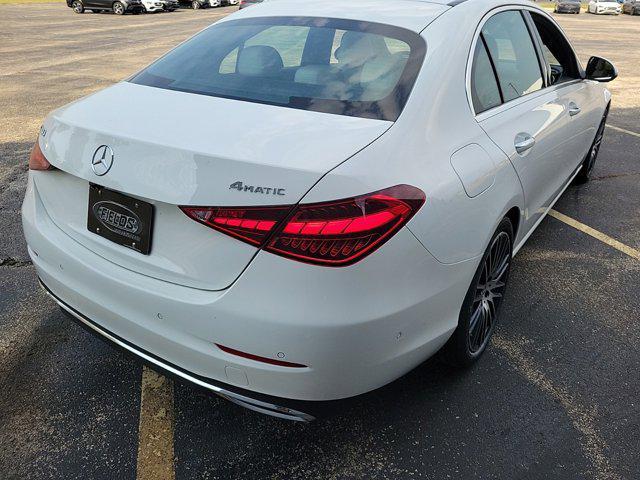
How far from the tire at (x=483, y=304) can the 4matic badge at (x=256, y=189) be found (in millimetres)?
1055

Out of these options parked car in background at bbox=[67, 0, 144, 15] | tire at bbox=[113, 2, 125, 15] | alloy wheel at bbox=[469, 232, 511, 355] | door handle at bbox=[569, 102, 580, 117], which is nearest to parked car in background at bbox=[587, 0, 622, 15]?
parked car in background at bbox=[67, 0, 144, 15]

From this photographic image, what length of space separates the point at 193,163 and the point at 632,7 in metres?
50.1

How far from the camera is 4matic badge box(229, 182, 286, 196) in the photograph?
5.60ft

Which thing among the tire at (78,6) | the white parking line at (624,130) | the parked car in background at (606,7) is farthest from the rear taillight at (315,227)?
the parked car in background at (606,7)

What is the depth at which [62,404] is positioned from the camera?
2.48m

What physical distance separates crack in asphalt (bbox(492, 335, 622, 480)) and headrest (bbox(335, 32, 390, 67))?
1659 mm

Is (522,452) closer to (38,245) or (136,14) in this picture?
(38,245)

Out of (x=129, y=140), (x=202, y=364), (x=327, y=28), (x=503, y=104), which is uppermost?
(x=327, y=28)

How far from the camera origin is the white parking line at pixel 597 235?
415cm

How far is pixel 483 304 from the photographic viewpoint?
274 centimetres

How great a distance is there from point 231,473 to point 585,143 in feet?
12.8

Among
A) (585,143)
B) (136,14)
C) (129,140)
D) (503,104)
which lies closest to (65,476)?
(129,140)

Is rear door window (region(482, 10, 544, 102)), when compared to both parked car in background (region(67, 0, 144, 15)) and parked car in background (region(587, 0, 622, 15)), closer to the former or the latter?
parked car in background (region(67, 0, 144, 15))

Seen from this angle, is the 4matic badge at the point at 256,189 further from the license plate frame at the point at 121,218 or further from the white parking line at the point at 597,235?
the white parking line at the point at 597,235
